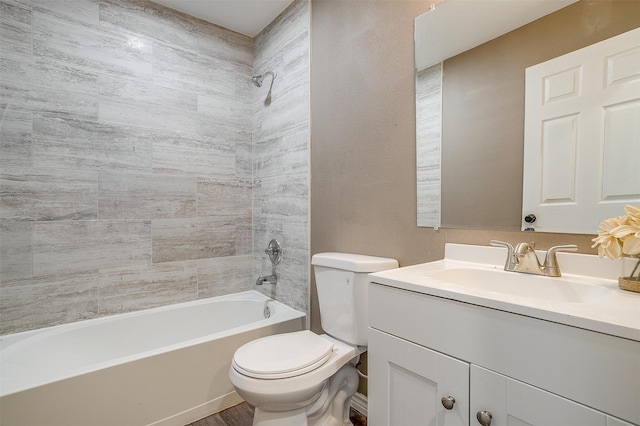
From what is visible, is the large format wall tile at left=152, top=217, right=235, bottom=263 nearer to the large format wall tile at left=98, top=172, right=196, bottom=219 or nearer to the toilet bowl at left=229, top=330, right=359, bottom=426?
the large format wall tile at left=98, top=172, right=196, bottom=219

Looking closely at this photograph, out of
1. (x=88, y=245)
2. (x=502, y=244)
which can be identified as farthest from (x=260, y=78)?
(x=502, y=244)

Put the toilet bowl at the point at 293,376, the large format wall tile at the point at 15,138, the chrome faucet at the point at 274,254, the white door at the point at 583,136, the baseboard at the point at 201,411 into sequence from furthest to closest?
the chrome faucet at the point at 274,254, the large format wall tile at the point at 15,138, the baseboard at the point at 201,411, the toilet bowl at the point at 293,376, the white door at the point at 583,136

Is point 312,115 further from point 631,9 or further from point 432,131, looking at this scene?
point 631,9

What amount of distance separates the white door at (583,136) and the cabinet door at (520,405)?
1.92 ft

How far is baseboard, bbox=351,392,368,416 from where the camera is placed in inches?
65.7

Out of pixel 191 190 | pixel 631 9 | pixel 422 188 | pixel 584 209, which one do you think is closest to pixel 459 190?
pixel 422 188

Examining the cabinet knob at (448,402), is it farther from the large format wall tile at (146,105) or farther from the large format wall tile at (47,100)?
the large format wall tile at (47,100)

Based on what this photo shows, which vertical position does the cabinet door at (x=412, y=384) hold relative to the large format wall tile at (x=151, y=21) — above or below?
below

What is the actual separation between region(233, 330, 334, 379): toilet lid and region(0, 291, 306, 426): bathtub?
0.43 m

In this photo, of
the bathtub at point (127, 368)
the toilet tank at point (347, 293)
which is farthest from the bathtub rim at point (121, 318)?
the toilet tank at point (347, 293)

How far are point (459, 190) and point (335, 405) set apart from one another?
1.17m

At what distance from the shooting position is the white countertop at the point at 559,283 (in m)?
0.62

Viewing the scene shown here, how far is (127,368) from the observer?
1.48 meters

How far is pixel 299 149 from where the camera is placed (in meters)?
2.12
